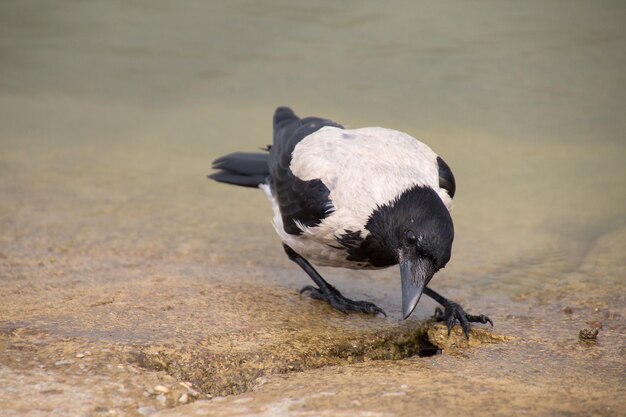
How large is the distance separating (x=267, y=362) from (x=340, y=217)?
Answer: 82cm

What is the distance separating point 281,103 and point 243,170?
10.9ft

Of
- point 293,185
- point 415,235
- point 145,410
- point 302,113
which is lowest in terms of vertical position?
point 145,410

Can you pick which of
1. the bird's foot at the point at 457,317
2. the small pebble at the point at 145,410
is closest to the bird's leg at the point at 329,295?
the bird's foot at the point at 457,317

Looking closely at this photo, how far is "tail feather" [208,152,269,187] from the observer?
211 inches

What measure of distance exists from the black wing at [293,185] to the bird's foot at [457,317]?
782 mm

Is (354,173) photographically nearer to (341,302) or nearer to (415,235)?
(415,235)

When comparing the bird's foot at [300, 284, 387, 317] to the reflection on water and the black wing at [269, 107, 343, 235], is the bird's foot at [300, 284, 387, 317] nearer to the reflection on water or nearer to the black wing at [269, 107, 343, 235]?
the black wing at [269, 107, 343, 235]

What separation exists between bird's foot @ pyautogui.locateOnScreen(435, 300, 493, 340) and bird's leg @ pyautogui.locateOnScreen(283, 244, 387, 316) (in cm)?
32

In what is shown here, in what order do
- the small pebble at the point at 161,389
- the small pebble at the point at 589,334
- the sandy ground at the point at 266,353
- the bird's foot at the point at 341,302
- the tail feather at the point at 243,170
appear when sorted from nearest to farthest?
1. the sandy ground at the point at 266,353
2. the small pebble at the point at 161,389
3. the small pebble at the point at 589,334
4. the bird's foot at the point at 341,302
5. the tail feather at the point at 243,170

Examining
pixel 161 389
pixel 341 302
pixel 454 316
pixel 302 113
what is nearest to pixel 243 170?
pixel 341 302

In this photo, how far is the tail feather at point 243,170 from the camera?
5.35 meters

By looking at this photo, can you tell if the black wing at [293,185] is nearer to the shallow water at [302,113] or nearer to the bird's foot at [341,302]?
the bird's foot at [341,302]

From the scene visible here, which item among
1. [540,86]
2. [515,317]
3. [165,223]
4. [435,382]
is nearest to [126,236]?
[165,223]

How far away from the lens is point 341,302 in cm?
462
